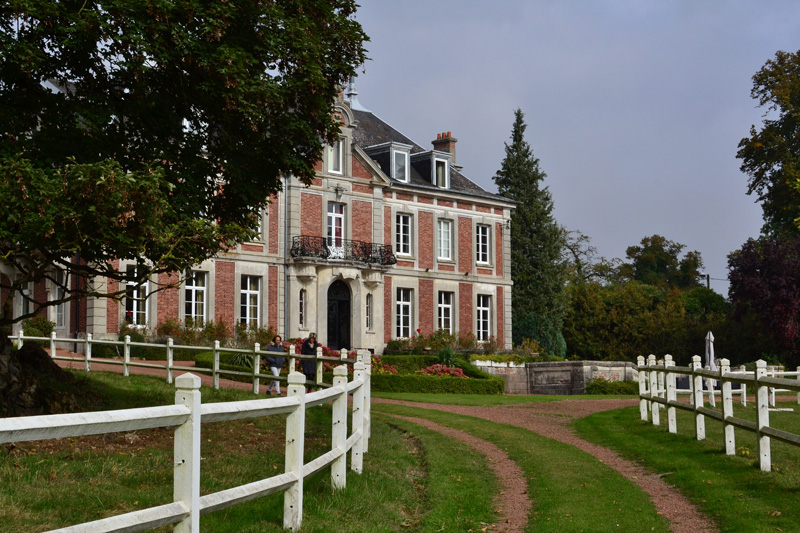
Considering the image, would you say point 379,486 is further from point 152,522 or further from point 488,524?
point 152,522

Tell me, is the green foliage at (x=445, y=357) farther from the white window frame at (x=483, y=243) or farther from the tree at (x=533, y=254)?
the tree at (x=533, y=254)

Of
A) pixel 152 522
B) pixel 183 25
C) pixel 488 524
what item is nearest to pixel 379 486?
pixel 488 524

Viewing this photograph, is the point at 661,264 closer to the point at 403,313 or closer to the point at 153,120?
the point at 403,313

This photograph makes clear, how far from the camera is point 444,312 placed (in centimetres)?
4066

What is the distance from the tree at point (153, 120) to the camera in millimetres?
10344

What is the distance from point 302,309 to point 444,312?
7566 millimetres

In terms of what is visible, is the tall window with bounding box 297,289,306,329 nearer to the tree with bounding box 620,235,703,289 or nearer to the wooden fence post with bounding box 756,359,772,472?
the wooden fence post with bounding box 756,359,772,472

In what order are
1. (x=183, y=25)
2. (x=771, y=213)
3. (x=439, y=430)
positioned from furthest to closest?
1. (x=771, y=213)
2. (x=439, y=430)
3. (x=183, y=25)

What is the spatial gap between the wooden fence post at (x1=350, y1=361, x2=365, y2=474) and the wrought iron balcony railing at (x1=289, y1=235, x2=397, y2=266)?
25.6m

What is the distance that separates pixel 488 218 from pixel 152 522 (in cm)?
3852

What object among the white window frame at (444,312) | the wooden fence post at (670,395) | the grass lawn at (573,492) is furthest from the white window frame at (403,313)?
the wooden fence post at (670,395)

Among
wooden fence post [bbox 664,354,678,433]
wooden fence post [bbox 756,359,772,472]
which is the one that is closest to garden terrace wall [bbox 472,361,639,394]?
wooden fence post [bbox 664,354,678,433]

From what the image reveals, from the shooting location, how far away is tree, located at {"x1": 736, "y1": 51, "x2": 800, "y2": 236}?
3841 centimetres

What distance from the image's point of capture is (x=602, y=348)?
166ft
